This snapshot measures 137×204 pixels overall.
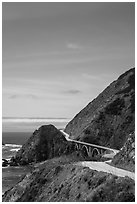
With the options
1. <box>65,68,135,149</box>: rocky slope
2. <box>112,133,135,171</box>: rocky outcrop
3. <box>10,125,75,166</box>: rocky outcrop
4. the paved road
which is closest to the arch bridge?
<box>10,125,75,166</box>: rocky outcrop

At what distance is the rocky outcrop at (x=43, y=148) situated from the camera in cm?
11481

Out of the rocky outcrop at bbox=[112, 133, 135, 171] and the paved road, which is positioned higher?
the rocky outcrop at bbox=[112, 133, 135, 171]

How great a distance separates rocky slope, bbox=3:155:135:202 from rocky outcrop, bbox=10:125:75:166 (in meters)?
64.3

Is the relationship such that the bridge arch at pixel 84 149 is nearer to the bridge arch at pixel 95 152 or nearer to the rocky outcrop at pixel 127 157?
the bridge arch at pixel 95 152

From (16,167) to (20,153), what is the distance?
1390 cm

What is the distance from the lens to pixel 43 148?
119m

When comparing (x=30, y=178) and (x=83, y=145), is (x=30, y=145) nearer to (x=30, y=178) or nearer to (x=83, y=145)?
(x=83, y=145)

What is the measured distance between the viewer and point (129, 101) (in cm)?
12681

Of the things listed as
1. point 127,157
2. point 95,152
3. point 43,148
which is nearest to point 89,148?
point 95,152

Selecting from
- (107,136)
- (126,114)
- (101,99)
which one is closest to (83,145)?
(107,136)

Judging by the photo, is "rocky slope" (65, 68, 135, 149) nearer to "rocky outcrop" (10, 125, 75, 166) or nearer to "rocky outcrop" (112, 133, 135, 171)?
"rocky outcrop" (10, 125, 75, 166)

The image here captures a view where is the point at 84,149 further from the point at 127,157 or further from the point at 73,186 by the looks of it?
the point at 73,186

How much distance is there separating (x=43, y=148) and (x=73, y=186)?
279 ft

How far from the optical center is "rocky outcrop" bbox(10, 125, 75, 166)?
115 m
